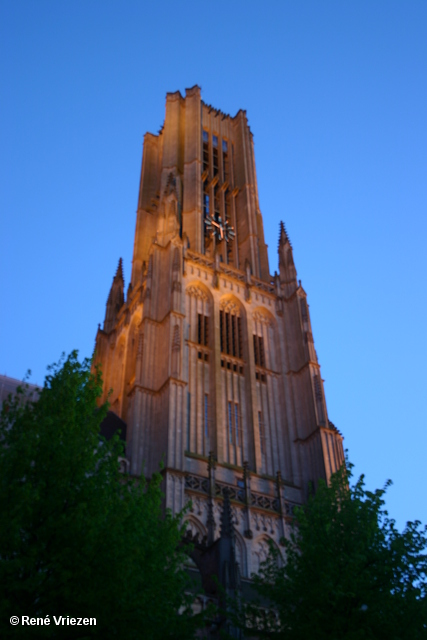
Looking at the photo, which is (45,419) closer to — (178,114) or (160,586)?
(160,586)

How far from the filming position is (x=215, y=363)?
1455 inches

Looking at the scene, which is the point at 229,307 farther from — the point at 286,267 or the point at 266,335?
the point at 286,267

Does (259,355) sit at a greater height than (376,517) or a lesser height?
greater

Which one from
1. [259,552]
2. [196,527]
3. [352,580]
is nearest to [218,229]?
[196,527]

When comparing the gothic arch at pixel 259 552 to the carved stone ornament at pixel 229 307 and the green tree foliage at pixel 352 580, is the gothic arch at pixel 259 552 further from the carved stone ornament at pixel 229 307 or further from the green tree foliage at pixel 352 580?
the carved stone ornament at pixel 229 307

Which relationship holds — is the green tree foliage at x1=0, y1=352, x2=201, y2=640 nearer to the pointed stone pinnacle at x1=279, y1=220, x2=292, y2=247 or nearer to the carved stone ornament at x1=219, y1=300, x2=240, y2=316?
the carved stone ornament at x1=219, y1=300, x2=240, y2=316

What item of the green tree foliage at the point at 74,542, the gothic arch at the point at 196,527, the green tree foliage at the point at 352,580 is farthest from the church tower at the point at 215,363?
the green tree foliage at the point at 74,542

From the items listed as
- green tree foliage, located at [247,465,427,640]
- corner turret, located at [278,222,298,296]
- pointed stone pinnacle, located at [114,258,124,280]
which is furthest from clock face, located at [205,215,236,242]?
green tree foliage, located at [247,465,427,640]

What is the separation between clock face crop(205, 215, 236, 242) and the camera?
157 ft

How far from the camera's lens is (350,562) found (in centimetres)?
1573

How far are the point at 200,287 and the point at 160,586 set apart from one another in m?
27.5

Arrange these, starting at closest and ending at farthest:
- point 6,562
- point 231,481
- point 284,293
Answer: point 6,562 → point 231,481 → point 284,293

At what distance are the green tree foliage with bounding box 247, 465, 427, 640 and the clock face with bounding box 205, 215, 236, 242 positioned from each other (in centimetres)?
3052

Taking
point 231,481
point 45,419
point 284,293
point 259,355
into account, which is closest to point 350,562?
point 45,419
